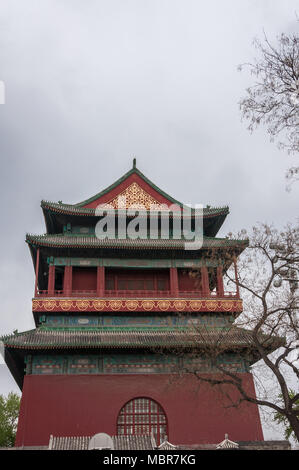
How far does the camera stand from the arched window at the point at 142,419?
21422 millimetres

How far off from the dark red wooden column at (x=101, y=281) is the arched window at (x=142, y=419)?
5.46 m

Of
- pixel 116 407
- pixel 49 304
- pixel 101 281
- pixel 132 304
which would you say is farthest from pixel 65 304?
pixel 116 407

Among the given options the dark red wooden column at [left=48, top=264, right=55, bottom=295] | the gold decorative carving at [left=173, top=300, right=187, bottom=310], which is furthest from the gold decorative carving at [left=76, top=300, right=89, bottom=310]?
the gold decorative carving at [left=173, top=300, right=187, bottom=310]

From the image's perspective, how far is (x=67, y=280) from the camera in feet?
82.4

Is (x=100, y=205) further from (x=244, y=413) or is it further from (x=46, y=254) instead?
(x=244, y=413)

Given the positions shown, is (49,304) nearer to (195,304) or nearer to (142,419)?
(142,419)

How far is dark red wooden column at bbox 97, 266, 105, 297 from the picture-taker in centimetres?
2480

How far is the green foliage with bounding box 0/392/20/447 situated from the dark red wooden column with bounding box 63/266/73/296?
25001 mm

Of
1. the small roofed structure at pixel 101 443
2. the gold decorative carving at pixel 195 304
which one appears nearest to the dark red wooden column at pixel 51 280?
the gold decorative carving at pixel 195 304

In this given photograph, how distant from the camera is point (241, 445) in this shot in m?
18.8

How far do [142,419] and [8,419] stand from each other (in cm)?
2969

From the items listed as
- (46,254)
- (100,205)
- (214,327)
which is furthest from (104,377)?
(100,205)

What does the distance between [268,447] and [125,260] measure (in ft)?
38.5

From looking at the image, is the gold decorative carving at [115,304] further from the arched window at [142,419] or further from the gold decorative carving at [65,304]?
the arched window at [142,419]
